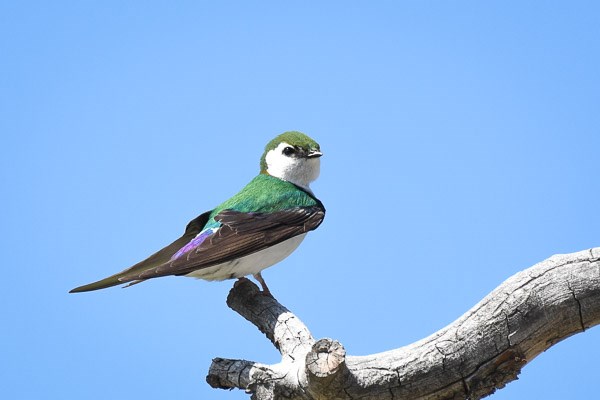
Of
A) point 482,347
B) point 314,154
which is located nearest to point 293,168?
point 314,154

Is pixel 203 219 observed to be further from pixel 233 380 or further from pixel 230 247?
pixel 233 380

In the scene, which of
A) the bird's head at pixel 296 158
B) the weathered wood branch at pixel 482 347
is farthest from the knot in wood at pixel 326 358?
the bird's head at pixel 296 158

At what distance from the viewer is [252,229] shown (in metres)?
6.31

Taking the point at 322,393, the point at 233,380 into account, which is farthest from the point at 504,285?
the point at 233,380

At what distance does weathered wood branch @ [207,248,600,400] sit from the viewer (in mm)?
4820

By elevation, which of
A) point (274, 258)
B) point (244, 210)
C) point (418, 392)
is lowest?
point (418, 392)

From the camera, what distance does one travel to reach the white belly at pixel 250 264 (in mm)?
6259

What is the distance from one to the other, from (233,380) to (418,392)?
1.37 m

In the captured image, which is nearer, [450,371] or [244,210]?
[450,371]

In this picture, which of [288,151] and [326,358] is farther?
[288,151]

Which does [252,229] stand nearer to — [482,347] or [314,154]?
[314,154]

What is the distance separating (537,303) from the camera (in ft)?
16.0

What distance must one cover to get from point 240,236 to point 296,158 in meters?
1.34

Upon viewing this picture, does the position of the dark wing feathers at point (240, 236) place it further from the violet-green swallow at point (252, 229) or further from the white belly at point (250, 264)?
the white belly at point (250, 264)
